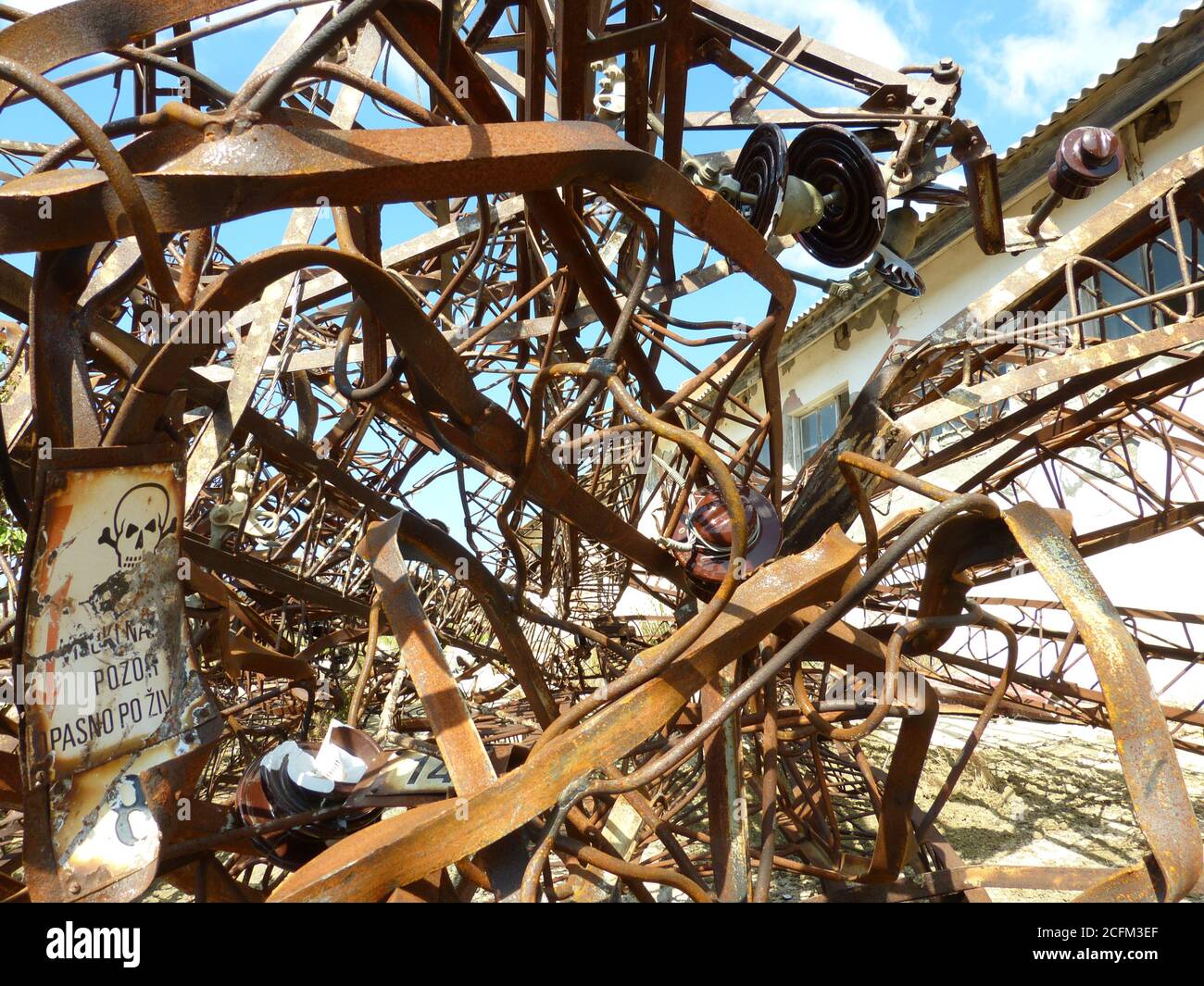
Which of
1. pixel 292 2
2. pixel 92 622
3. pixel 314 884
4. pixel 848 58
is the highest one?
pixel 848 58

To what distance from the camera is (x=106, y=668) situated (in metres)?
1.47

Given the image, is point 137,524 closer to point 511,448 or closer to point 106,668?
point 106,668

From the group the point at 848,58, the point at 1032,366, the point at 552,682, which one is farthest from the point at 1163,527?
the point at 552,682

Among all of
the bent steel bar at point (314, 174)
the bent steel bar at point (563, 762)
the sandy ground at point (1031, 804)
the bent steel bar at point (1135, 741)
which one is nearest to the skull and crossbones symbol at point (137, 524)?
the bent steel bar at point (314, 174)

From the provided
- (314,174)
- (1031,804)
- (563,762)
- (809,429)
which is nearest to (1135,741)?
(563,762)

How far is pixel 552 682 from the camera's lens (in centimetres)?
563

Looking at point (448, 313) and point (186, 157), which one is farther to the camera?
point (448, 313)

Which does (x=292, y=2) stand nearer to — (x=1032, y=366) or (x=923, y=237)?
(x=1032, y=366)

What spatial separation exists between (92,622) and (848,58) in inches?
117

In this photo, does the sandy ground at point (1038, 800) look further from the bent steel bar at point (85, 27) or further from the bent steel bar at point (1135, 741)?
the bent steel bar at point (85, 27)

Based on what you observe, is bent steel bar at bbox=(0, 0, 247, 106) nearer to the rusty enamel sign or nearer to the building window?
the rusty enamel sign

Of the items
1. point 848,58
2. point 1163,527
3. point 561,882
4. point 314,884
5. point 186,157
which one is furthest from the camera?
point 1163,527

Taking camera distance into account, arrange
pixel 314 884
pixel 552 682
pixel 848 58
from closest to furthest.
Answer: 1. pixel 314 884
2. pixel 848 58
3. pixel 552 682

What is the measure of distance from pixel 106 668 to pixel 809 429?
1170 centimetres
